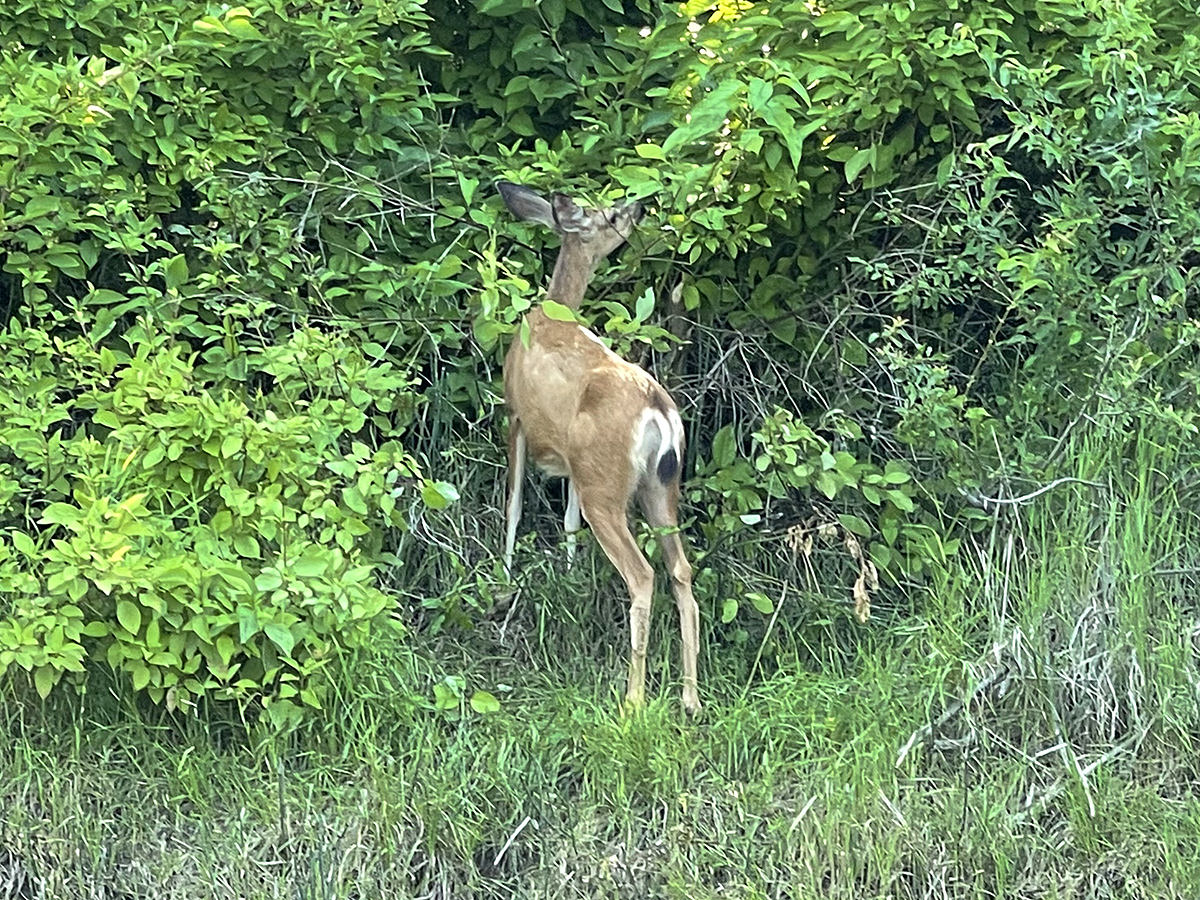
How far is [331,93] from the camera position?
212 inches

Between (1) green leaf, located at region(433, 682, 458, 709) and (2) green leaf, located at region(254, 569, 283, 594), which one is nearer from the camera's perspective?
(2) green leaf, located at region(254, 569, 283, 594)

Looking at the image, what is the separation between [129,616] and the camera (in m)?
4.16

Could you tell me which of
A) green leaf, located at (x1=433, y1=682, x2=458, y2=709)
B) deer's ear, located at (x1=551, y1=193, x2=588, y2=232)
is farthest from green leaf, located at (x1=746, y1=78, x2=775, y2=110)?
green leaf, located at (x1=433, y1=682, x2=458, y2=709)

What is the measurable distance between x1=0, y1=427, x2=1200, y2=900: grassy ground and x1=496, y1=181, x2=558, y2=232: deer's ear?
4.84 ft

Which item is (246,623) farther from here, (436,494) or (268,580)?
(436,494)

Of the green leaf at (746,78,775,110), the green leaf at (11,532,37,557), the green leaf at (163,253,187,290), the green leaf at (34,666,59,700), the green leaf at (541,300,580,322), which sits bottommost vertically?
the green leaf at (34,666,59,700)

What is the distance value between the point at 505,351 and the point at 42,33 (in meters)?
1.87

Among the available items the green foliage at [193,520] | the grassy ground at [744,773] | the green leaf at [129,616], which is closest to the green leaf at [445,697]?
the grassy ground at [744,773]

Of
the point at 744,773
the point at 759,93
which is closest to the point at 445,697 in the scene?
the point at 744,773

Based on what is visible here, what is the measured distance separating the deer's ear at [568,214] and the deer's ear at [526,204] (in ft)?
0.07

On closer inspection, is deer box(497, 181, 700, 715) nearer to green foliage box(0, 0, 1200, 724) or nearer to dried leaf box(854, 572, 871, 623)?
green foliage box(0, 0, 1200, 724)

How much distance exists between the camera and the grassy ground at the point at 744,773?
408cm

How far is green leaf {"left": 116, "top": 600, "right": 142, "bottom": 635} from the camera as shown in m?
4.15

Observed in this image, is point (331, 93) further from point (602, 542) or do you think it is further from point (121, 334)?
point (602, 542)
